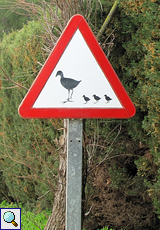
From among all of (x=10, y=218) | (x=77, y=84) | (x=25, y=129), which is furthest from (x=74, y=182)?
(x=25, y=129)

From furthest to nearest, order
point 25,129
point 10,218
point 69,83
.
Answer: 1. point 25,129
2. point 10,218
3. point 69,83

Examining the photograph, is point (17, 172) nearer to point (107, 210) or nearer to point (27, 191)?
point (27, 191)

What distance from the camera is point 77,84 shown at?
1.60 meters

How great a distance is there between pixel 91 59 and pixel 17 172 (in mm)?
4449

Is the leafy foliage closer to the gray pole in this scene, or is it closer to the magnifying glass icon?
the magnifying glass icon

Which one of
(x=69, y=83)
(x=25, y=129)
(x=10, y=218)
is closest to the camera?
(x=69, y=83)

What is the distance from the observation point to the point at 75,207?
164 cm

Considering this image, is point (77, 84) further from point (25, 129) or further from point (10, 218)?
point (25, 129)

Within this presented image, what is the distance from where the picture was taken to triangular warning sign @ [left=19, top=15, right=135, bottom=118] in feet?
5.26

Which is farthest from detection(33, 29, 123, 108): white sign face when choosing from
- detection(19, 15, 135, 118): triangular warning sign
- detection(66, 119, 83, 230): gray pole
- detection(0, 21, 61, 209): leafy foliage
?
detection(0, 21, 61, 209): leafy foliage

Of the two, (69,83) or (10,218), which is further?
(10,218)

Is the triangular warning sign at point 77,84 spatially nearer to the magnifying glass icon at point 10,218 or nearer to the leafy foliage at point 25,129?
the magnifying glass icon at point 10,218

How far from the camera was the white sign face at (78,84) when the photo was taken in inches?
63.1

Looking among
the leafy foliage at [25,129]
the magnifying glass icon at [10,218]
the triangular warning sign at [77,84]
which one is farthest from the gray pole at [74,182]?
the leafy foliage at [25,129]
